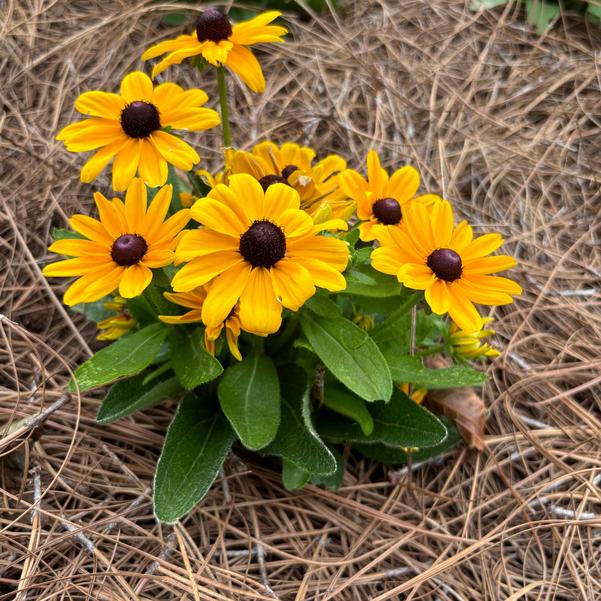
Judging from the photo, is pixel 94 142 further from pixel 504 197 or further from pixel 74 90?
pixel 504 197

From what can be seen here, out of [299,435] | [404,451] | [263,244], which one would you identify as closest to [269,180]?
[263,244]

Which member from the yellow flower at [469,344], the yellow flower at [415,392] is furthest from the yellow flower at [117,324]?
the yellow flower at [469,344]

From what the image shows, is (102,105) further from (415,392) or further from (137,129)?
(415,392)

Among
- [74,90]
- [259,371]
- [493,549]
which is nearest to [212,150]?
[74,90]

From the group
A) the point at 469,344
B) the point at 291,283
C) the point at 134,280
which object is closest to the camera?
the point at 291,283

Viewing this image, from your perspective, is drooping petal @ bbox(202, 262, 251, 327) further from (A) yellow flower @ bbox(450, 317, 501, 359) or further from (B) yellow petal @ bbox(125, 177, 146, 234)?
(A) yellow flower @ bbox(450, 317, 501, 359)

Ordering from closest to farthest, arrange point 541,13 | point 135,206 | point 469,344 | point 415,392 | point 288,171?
point 135,206
point 288,171
point 469,344
point 415,392
point 541,13
